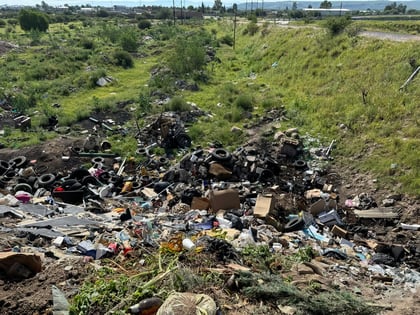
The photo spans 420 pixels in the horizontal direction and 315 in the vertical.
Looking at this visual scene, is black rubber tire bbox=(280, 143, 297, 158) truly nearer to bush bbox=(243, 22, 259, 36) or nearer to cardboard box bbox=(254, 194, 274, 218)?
cardboard box bbox=(254, 194, 274, 218)

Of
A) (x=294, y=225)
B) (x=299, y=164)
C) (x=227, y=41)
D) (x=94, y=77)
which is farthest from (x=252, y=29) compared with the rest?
(x=294, y=225)

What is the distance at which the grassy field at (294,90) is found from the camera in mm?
10539

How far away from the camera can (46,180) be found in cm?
964

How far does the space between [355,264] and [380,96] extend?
774cm

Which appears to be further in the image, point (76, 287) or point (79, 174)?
point (79, 174)

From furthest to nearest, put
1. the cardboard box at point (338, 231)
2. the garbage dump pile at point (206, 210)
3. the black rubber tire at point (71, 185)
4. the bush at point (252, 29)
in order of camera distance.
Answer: the bush at point (252, 29), the black rubber tire at point (71, 185), the cardboard box at point (338, 231), the garbage dump pile at point (206, 210)

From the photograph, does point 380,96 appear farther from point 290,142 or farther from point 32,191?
point 32,191

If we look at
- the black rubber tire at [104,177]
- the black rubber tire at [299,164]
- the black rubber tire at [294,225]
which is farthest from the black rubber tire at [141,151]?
the black rubber tire at [294,225]

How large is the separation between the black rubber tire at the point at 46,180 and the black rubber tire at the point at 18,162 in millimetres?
1202

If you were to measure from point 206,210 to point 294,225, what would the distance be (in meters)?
1.93

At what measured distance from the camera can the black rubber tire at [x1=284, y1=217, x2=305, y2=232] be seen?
7551mm

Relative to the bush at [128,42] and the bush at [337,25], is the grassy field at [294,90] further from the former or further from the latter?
the bush at [128,42]

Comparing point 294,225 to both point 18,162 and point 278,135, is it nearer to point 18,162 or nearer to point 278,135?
point 278,135

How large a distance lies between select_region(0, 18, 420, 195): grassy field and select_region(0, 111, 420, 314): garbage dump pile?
44.3 inches
